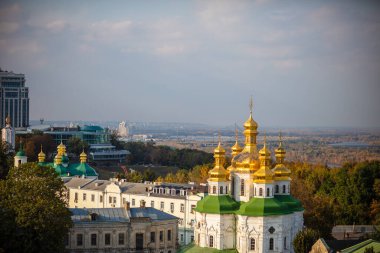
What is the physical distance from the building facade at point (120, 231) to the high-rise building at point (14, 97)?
99076 millimetres

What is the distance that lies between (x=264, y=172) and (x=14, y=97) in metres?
108

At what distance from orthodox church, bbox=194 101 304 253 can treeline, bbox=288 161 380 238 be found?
21.3 ft

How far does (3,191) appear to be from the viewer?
38156mm

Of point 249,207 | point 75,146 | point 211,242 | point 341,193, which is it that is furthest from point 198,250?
point 75,146

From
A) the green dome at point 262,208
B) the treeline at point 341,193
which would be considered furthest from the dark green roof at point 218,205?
the treeline at point 341,193

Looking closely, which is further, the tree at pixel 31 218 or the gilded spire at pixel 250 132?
the gilded spire at pixel 250 132

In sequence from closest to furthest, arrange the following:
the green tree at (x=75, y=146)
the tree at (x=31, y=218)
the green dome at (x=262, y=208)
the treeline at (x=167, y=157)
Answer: the tree at (x=31, y=218)
the green dome at (x=262, y=208)
the green tree at (x=75, y=146)
the treeline at (x=167, y=157)

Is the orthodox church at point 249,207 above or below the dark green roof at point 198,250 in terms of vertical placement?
above

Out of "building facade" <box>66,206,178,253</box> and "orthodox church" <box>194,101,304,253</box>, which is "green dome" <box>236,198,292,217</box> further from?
"building facade" <box>66,206,178,253</box>

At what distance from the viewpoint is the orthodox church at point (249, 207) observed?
126 ft

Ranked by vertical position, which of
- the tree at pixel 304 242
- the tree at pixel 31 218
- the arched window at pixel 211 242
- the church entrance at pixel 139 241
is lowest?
the church entrance at pixel 139 241

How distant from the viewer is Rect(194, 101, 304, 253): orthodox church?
38.3 metres

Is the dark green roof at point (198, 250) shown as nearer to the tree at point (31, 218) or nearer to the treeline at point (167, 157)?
the tree at point (31, 218)

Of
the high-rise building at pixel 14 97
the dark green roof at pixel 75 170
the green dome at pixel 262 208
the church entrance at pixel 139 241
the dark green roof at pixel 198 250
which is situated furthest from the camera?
the high-rise building at pixel 14 97
